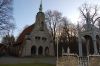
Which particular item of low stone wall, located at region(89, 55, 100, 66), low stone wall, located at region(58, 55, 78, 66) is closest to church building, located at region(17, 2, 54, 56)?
low stone wall, located at region(58, 55, 78, 66)

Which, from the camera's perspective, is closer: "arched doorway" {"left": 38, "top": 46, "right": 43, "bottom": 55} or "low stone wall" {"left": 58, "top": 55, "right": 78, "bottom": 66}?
"low stone wall" {"left": 58, "top": 55, "right": 78, "bottom": 66}

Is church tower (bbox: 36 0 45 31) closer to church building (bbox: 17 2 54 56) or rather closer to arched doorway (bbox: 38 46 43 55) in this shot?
church building (bbox: 17 2 54 56)

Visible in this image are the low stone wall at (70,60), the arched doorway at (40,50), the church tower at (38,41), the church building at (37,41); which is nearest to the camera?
the low stone wall at (70,60)

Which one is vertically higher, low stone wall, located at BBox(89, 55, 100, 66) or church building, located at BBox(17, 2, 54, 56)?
church building, located at BBox(17, 2, 54, 56)

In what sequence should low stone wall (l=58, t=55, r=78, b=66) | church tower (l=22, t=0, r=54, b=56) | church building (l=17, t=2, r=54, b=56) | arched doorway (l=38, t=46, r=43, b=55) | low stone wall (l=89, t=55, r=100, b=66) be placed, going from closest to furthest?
low stone wall (l=89, t=55, r=100, b=66) → low stone wall (l=58, t=55, r=78, b=66) → church building (l=17, t=2, r=54, b=56) → church tower (l=22, t=0, r=54, b=56) → arched doorway (l=38, t=46, r=43, b=55)

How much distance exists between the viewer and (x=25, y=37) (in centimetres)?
4138

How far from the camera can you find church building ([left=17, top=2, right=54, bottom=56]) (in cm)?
4101

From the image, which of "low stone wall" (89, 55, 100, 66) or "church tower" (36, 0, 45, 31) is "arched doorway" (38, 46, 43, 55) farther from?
"low stone wall" (89, 55, 100, 66)

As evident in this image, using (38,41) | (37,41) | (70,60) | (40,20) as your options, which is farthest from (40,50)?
(70,60)

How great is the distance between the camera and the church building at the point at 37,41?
41.0 metres

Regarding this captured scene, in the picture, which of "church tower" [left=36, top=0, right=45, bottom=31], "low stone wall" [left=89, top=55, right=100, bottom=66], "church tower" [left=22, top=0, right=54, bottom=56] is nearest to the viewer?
"low stone wall" [left=89, top=55, right=100, bottom=66]

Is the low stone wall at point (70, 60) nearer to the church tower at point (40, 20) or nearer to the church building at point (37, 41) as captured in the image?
the church building at point (37, 41)

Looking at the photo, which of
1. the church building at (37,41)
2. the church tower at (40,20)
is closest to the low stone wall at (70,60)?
the church building at (37,41)

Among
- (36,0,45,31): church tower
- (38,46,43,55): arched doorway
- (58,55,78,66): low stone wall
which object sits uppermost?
(36,0,45,31): church tower
